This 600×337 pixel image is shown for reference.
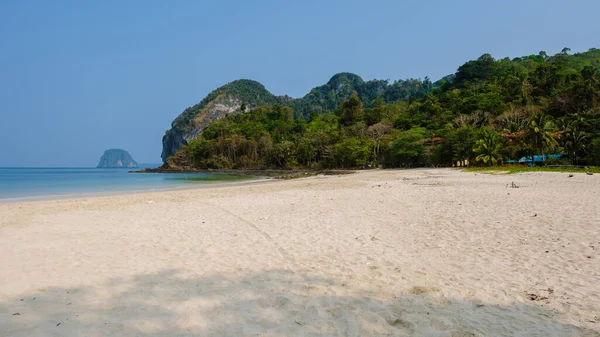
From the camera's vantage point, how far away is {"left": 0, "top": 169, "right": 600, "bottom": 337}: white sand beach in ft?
11.6

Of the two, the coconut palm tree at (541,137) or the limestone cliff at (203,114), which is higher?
the limestone cliff at (203,114)

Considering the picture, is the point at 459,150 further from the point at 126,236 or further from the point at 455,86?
A: the point at 455,86

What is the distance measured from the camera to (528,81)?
74375 millimetres

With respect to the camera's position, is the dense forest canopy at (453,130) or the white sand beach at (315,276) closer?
the white sand beach at (315,276)

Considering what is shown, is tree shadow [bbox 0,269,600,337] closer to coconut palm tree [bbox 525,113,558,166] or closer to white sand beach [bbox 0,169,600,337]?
white sand beach [bbox 0,169,600,337]

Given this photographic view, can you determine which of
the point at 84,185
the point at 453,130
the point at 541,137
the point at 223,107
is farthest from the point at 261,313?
the point at 223,107

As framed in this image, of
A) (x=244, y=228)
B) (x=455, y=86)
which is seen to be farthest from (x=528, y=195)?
(x=455, y=86)

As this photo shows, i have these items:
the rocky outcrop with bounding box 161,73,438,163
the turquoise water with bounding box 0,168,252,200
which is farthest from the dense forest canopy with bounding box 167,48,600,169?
the rocky outcrop with bounding box 161,73,438,163

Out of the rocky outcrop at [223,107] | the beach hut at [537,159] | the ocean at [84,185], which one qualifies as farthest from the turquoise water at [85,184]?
the rocky outcrop at [223,107]

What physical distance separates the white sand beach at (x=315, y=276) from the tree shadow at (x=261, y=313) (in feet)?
0.07

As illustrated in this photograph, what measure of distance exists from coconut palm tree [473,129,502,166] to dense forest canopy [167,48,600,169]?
115 mm

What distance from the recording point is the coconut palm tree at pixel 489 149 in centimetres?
4144

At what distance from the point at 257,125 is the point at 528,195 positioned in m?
103

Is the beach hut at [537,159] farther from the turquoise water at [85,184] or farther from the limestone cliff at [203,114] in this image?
the limestone cliff at [203,114]
